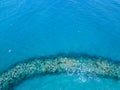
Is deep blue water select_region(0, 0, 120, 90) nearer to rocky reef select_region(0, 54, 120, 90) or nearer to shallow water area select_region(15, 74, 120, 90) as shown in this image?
shallow water area select_region(15, 74, 120, 90)

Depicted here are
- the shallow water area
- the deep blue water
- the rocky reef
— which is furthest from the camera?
the rocky reef

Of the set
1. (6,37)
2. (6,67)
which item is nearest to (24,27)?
(6,37)

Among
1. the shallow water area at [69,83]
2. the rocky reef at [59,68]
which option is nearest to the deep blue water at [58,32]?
the shallow water area at [69,83]

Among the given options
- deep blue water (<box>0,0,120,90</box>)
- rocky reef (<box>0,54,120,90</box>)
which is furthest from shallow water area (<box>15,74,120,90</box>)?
rocky reef (<box>0,54,120,90</box>)

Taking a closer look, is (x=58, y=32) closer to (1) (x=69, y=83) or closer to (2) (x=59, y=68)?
(2) (x=59, y=68)

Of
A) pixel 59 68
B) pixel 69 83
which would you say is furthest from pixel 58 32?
pixel 69 83

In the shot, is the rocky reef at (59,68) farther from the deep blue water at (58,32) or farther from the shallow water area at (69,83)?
the deep blue water at (58,32)
